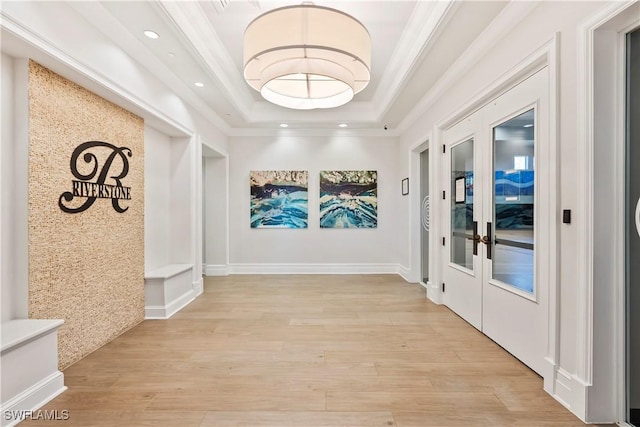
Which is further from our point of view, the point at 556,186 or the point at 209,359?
the point at 209,359

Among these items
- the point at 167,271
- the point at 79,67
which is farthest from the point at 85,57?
the point at 167,271

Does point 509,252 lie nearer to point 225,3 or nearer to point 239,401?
point 239,401

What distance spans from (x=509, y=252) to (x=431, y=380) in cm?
132

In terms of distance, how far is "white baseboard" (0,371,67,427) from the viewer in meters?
1.81

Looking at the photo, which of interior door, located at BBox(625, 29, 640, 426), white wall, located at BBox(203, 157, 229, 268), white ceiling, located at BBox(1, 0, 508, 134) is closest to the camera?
interior door, located at BBox(625, 29, 640, 426)

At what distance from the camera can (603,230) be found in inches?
70.2


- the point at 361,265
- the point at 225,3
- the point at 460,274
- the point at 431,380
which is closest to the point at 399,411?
the point at 431,380

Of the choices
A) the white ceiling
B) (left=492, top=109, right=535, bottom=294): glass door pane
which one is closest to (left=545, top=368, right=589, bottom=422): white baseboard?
(left=492, top=109, right=535, bottom=294): glass door pane

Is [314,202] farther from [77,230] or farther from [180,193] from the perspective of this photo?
[77,230]

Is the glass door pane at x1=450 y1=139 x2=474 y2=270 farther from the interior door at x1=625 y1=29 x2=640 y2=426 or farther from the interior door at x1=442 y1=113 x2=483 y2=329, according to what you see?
the interior door at x1=625 y1=29 x2=640 y2=426

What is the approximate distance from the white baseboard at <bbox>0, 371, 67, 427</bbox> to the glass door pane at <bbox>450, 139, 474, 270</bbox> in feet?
12.4

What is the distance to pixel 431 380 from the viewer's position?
7.49ft

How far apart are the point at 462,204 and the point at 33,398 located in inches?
161

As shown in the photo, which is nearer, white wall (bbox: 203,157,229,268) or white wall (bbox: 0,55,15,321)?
white wall (bbox: 0,55,15,321)
